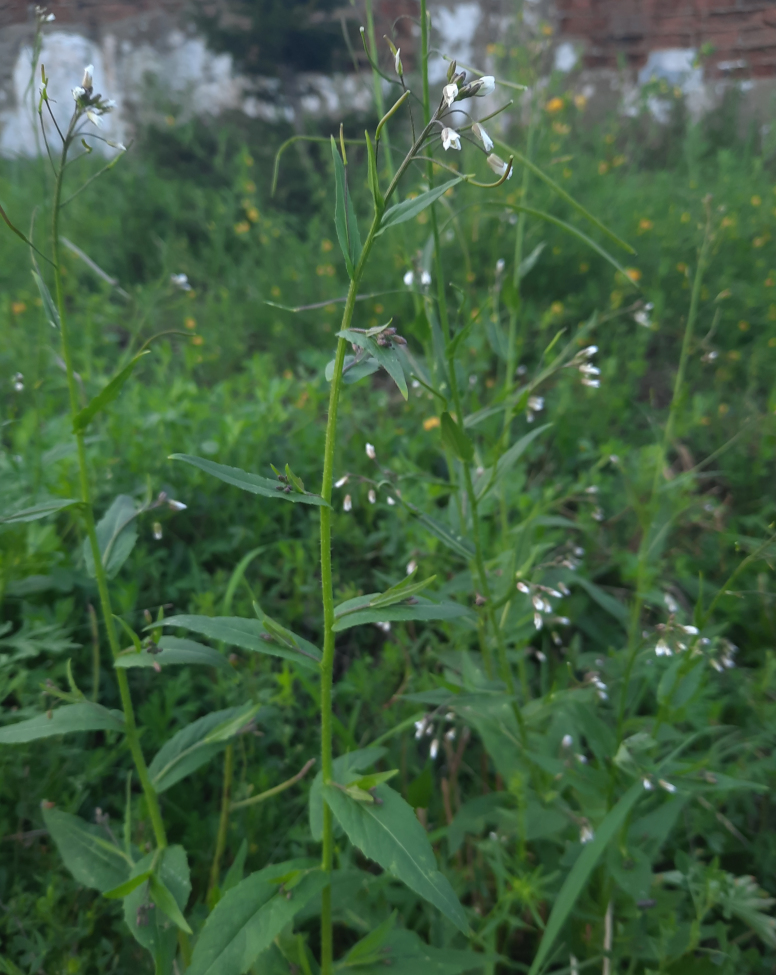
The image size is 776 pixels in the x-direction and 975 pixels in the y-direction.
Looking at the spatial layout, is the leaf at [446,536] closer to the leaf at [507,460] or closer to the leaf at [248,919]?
the leaf at [507,460]

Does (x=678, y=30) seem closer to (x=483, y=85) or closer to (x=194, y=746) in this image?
(x=483, y=85)

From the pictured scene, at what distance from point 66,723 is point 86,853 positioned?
Result: 29 centimetres

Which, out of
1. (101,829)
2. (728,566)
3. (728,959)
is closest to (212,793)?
(101,829)

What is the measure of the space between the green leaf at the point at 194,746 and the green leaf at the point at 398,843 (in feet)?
0.93

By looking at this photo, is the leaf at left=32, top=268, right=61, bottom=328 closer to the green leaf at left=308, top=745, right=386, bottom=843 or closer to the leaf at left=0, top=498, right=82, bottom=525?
the leaf at left=0, top=498, right=82, bottom=525

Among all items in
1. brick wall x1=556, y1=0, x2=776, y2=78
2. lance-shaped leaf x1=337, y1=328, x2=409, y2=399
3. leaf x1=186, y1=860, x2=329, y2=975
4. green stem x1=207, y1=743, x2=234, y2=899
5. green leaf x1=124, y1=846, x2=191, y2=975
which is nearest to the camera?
lance-shaped leaf x1=337, y1=328, x2=409, y2=399

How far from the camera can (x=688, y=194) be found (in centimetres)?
386

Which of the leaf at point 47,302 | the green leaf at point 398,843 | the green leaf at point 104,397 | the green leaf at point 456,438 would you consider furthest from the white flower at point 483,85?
the green leaf at point 398,843

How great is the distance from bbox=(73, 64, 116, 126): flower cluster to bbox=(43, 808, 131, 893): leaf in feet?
3.71

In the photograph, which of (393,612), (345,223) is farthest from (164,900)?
(345,223)

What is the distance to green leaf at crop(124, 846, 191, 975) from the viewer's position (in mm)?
1012

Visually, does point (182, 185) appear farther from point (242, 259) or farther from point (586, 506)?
point (586, 506)

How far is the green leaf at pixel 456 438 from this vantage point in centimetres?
109

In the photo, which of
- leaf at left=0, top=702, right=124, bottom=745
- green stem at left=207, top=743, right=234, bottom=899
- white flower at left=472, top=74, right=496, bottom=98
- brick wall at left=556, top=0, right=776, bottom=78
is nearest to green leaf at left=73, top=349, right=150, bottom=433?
leaf at left=0, top=702, right=124, bottom=745
